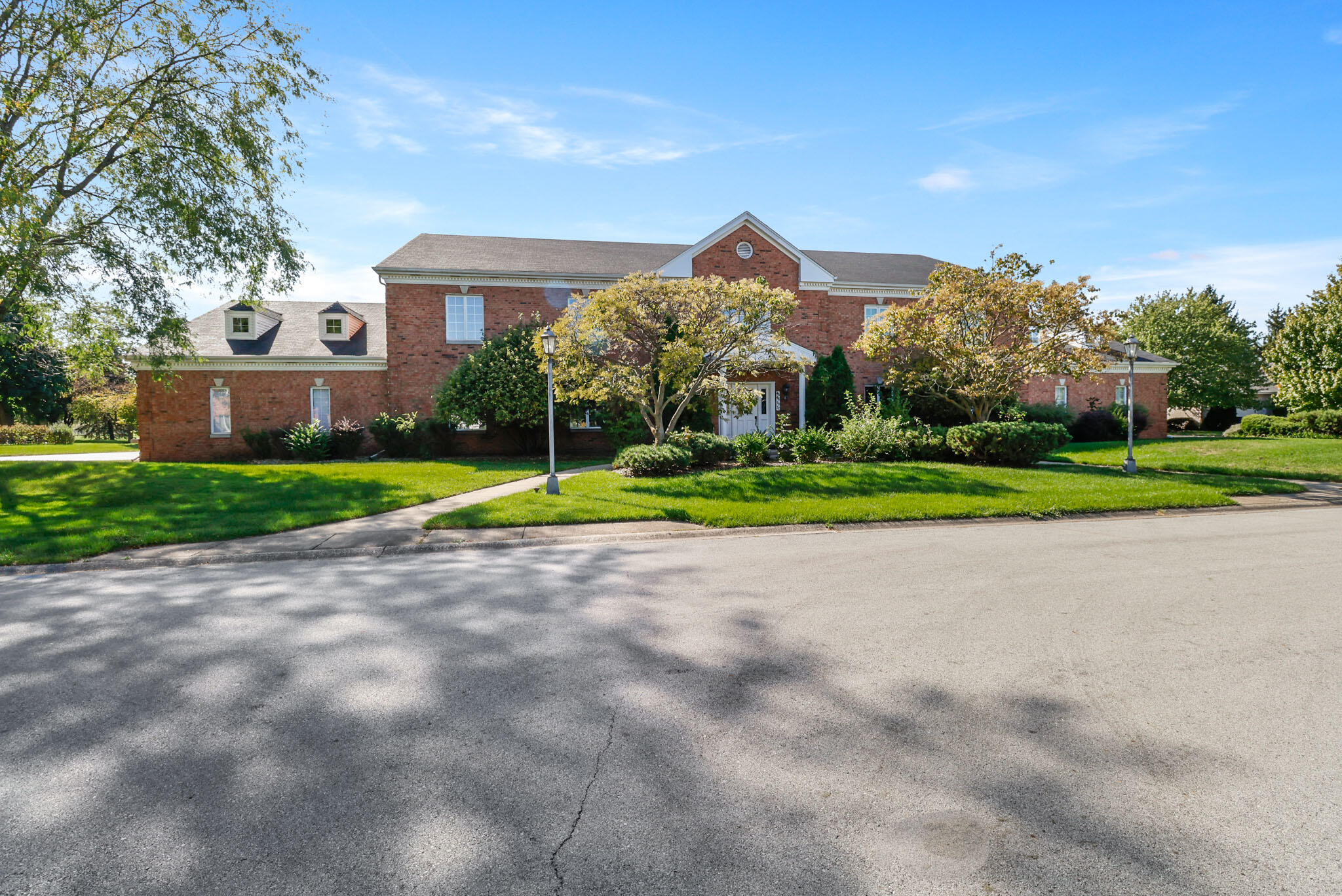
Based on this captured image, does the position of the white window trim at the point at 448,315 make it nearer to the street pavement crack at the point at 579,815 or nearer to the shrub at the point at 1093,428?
the street pavement crack at the point at 579,815

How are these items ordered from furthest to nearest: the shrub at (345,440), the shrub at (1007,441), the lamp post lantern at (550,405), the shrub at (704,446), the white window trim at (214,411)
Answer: the white window trim at (214,411) → the shrub at (345,440) → the shrub at (704,446) → the shrub at (1007,441) → the lamp post lantern at (550,405)

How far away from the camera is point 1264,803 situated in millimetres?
2918

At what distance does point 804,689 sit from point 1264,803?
2124mm

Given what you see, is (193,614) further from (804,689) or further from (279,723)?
(804,689)

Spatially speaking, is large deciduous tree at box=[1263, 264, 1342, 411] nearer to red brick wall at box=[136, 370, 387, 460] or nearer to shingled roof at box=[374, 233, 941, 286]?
shingled roof at box=[374, 233, 941, 286]

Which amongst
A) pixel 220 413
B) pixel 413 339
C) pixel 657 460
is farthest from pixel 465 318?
pixel 657 460

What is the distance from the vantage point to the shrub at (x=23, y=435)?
35656 mm

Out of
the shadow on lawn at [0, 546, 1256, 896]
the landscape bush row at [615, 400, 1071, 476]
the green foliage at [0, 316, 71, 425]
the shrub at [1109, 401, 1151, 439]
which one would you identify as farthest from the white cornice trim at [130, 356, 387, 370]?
the shrub at [1109, 401, 1151, 439]

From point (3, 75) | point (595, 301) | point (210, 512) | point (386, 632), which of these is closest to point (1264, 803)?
point (386, 632)

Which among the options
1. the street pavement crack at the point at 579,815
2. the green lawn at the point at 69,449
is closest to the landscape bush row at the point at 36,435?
the green lawn at the point at 69,449

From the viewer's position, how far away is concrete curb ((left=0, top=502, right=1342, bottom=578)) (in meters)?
8.27

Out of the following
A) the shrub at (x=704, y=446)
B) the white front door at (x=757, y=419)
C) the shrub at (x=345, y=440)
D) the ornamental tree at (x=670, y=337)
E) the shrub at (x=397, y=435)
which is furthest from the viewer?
the white front door at (x=757, y=419)

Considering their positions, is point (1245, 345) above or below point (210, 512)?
above

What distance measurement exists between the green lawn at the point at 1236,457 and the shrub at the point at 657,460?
11876 millimetres
